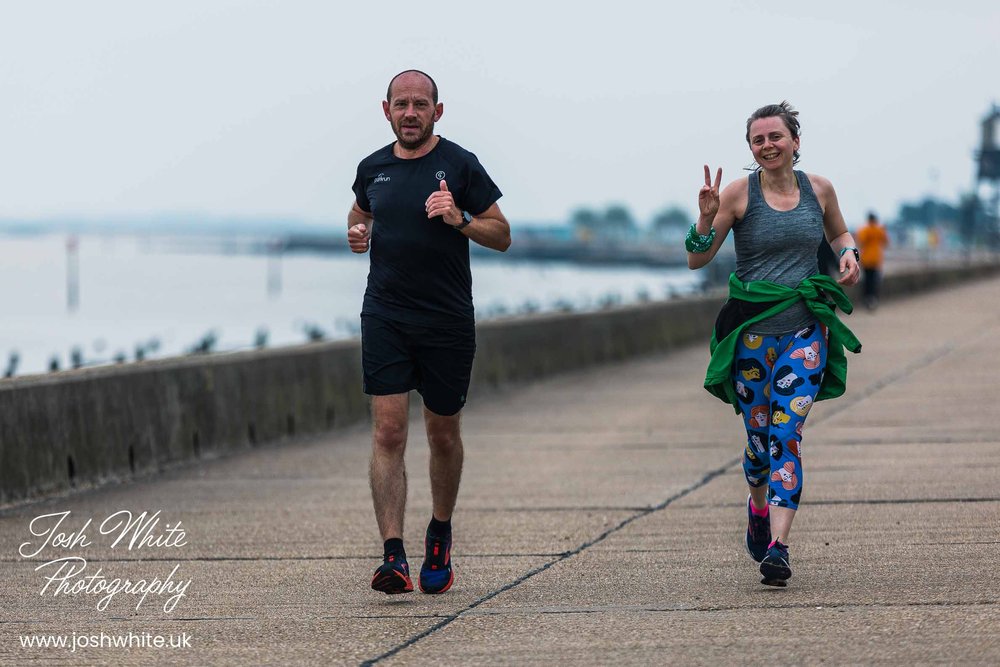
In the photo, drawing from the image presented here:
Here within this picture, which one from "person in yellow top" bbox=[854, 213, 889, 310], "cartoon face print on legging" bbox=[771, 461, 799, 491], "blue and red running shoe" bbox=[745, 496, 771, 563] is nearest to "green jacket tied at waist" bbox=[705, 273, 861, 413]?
"cartoon face print on legging" bbox=[771, 461, 799, 491]

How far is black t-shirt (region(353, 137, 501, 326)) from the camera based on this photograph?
6766 millimetres

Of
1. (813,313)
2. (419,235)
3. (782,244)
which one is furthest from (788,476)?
(419,235)

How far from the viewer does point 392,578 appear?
21.7ft

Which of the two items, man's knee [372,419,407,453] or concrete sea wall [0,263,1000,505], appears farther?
concrete sea wall [0,263,1000,505]

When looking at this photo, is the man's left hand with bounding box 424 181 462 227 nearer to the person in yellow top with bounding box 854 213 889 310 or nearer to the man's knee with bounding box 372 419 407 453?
the man's knee with bounding box 372 419 407 453

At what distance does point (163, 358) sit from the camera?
1239cm

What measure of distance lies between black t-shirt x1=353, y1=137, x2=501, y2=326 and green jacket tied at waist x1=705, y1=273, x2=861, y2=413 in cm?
104

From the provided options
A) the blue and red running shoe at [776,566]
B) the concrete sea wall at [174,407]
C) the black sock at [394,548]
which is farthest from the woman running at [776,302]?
the concrete sea wall at [174,407]

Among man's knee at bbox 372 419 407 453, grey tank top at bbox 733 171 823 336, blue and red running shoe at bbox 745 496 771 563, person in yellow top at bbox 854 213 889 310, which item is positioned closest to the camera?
man's knee at bbox 372 419 407 453

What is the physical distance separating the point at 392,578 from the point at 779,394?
5.50ft

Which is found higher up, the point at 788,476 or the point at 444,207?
the point at 444,207

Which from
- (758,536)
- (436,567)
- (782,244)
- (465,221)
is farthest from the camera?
(758,536)

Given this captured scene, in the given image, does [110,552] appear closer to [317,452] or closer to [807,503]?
[807,503]

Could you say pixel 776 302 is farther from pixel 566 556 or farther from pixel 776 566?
pixel 566 556
